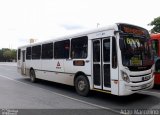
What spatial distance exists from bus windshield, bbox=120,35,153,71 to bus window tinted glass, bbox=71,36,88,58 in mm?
2104

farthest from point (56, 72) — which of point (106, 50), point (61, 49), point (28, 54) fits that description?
point (28, 54)

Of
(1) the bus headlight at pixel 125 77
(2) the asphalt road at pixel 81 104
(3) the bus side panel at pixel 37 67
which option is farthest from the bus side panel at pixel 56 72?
(1) the bus headlight at pixel 125 77

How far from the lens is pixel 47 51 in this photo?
13.0 metres

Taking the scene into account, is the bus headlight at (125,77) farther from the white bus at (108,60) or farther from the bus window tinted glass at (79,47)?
the bus window tinted glass at (79,47)

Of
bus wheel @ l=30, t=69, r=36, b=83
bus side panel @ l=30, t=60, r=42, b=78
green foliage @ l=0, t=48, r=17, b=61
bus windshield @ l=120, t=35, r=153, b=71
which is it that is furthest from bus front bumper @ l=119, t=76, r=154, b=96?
green foliage @ l=0, t=48, r=17, b=61

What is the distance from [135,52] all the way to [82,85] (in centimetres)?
286

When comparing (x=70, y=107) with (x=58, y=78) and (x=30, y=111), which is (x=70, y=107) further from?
(x=58, y=78)

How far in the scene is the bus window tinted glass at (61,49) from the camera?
10.8 metres

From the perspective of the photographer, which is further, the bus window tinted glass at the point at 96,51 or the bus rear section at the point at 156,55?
the bus rear section at the point at 156,55

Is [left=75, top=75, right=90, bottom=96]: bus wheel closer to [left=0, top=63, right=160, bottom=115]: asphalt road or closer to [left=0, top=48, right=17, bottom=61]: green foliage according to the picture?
[left=0, top=63, right=160, bottom=115]: asphalt road

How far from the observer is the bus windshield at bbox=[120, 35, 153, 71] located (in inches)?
307

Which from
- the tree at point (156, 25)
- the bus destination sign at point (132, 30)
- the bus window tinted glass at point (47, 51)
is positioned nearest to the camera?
the bus destination sign at point (132, 30)

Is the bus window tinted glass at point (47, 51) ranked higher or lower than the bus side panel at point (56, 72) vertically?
higher

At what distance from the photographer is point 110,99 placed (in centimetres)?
884
